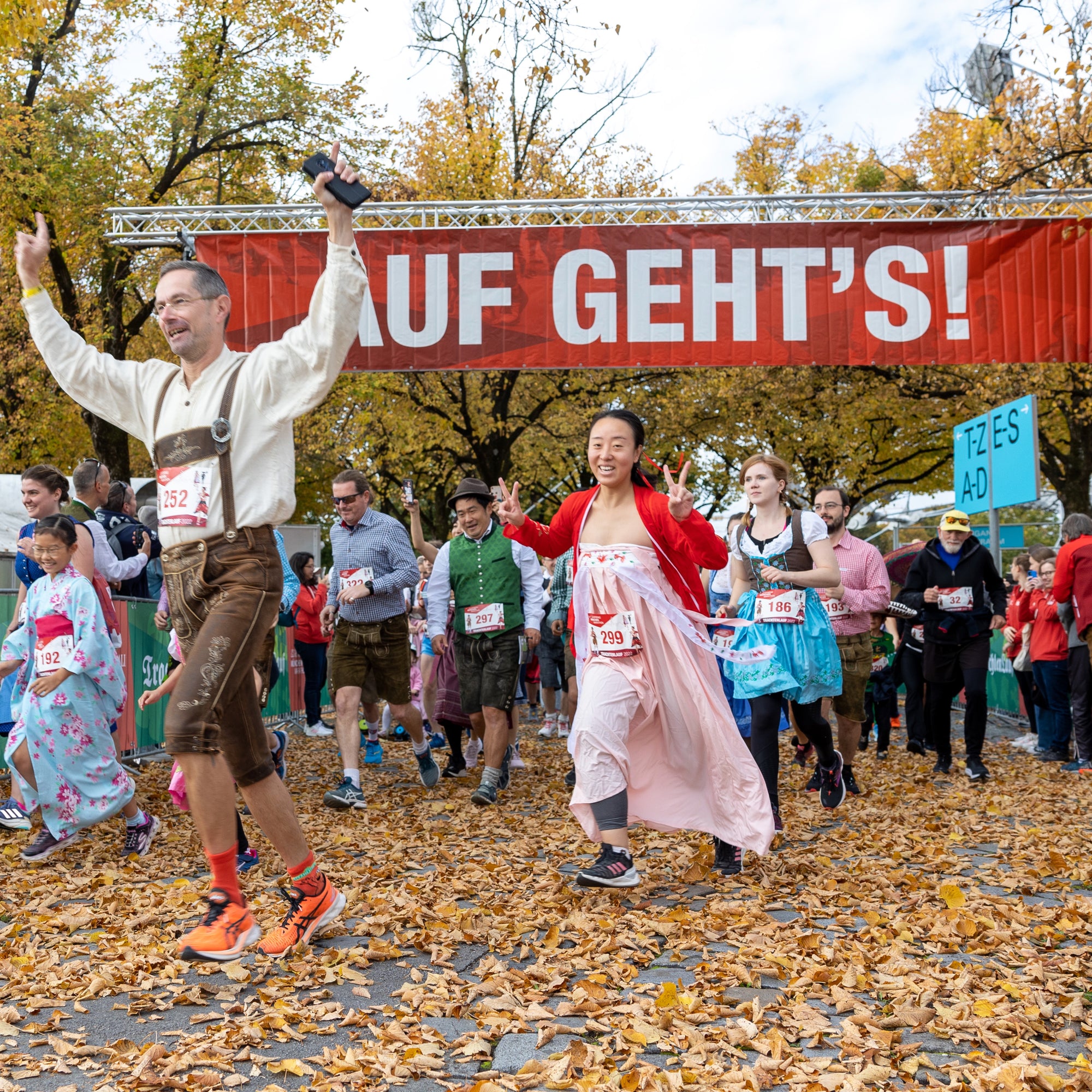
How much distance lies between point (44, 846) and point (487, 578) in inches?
134

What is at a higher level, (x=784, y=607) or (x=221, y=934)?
(x=784, y=607)

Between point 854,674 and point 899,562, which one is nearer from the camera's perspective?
point 854,674

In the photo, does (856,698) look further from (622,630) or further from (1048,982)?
(1048,982)

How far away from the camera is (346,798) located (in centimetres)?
787

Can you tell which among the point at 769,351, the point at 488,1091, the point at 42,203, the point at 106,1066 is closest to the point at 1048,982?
the point at 488,1091

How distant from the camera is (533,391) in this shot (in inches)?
1079

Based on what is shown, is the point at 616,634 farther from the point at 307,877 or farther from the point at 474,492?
the point at 474,492

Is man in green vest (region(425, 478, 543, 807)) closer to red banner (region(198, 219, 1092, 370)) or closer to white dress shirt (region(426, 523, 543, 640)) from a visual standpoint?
white dress shirt (region(426, 523, 543, 640))

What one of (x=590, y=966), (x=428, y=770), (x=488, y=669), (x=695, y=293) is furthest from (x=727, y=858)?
(x=695, y=293)

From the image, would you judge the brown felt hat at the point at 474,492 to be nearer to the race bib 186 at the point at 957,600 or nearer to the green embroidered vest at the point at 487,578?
the green embroidered vest at the point at 487,578

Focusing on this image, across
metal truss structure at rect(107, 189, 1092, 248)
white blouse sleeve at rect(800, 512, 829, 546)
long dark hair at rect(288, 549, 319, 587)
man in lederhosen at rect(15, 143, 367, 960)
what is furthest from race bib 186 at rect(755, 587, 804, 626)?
long dark hair at rect(288, 549, 319, 587)

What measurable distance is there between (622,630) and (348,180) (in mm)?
2294

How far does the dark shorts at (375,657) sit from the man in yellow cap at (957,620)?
4.12 metres

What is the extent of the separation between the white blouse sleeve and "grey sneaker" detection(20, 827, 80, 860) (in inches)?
161
